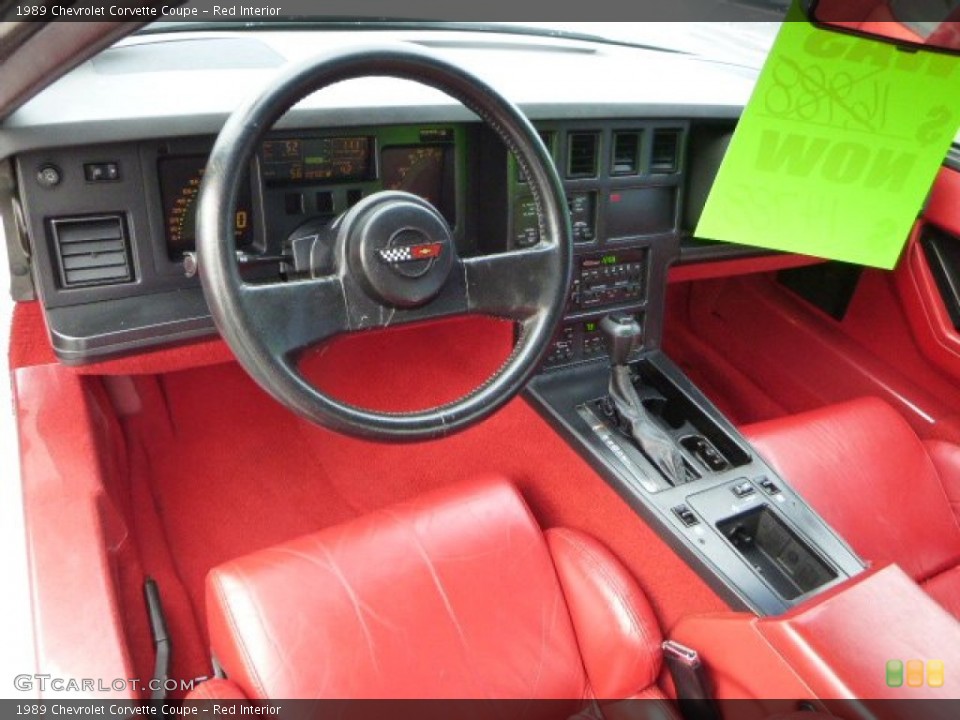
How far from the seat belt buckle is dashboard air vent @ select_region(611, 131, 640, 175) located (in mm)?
856

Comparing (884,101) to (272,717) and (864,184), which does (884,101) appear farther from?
(272,717)

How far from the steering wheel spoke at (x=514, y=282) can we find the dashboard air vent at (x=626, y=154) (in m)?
0.51

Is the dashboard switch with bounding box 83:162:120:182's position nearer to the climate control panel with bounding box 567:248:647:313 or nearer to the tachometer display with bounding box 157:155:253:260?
the tachometer display with bounding box 157:155:253:260

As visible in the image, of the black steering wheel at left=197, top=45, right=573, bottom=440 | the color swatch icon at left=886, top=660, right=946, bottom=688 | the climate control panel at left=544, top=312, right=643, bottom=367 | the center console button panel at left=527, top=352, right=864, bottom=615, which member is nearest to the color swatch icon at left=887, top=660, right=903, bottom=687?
the color swatch icon at left=886, top=660, right=946, bottom=688

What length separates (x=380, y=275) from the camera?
102cm

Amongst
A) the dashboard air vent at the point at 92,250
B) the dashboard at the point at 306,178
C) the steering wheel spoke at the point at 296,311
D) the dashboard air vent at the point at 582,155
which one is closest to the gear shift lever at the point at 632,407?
the dashboard at the point at 306,178

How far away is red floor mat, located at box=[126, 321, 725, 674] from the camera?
170cm

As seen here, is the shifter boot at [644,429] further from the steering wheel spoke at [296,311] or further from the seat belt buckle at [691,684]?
the steering wheel spoke at [296,311]

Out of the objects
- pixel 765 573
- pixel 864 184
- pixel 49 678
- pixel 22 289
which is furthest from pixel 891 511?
pixel 22 289

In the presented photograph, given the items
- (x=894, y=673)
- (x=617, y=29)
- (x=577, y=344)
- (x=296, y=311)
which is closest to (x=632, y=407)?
(x=577, y=344)

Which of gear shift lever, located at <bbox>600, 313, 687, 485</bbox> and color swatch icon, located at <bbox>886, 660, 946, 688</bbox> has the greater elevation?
gear shift lever, located at <bbox>600, 313, 687, 485</bbox>

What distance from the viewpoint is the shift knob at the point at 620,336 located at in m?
1.49

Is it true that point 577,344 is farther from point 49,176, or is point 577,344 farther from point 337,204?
point 49,176

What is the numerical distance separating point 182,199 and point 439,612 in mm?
748
